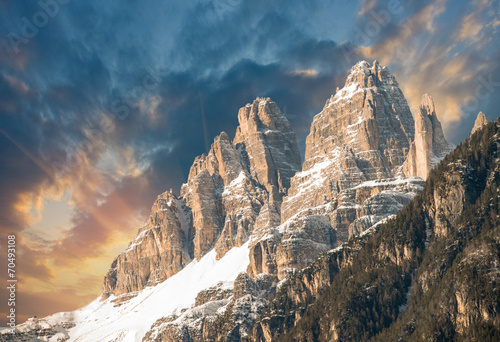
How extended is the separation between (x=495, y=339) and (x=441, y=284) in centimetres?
3185

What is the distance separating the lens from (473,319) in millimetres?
176500

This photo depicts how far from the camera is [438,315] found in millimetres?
→ 186250

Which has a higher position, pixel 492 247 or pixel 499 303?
pixel 492 247

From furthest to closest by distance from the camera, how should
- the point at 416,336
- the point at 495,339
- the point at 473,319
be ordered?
→ 1. the point at 416,336
2. the point at 473,319
3. the point at 495,339

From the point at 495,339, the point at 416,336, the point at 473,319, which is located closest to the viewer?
the point at 495,339

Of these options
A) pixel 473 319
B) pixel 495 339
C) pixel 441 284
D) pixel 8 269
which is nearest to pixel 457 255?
pixel 441 284

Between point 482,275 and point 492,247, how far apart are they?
30.9 ft

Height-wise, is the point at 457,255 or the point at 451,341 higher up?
the point at 457,255

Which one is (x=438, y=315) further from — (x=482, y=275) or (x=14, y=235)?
(x=14, y=235)

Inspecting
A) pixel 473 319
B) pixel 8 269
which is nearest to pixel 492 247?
pixel 473 319

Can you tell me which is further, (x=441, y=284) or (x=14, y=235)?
(x=441, y=284)

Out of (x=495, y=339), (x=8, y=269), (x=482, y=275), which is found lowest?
(x=495, y=339)

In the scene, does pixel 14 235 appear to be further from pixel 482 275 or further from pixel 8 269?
pixel 482 275

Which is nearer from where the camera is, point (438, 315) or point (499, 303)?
point (499, 303)
